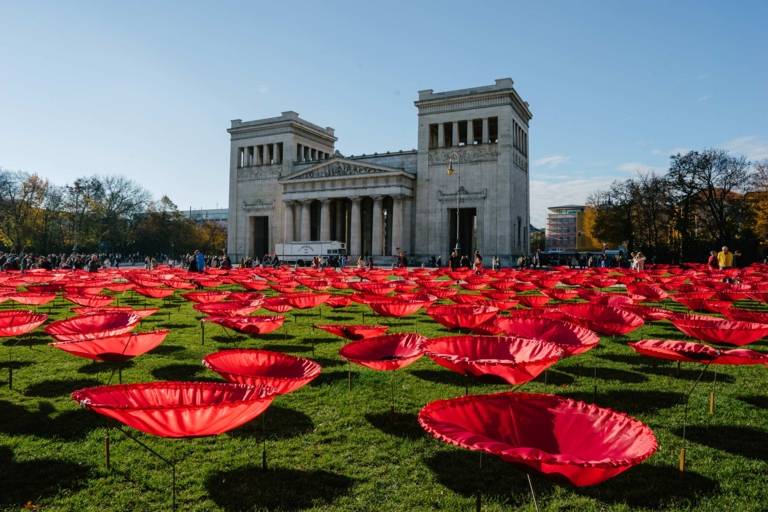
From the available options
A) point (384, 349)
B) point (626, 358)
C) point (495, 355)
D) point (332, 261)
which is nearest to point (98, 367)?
point (384, 349)

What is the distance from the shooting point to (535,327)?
6.70 m

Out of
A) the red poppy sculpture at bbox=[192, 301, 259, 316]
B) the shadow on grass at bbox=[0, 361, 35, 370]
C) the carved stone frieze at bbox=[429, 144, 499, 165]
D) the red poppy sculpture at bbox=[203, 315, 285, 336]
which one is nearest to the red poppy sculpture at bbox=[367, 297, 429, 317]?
the red poppy sculpture at bbox=[203, 315, 285, 336]

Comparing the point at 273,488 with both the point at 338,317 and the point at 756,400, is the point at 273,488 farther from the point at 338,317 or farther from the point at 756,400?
the point at 338,317

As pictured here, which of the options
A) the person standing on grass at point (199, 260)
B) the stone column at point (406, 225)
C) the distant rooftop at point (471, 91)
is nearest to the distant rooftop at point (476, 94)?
the distant rooftop at point (471, 91)

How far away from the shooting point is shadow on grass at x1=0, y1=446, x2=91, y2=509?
12.6 feet

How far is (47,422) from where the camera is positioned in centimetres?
536

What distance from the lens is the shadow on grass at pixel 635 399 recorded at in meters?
5.95

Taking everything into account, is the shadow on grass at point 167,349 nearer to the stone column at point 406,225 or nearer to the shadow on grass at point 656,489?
the shadow on grass at point 656,489

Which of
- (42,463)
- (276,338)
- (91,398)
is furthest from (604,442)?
(276,338)

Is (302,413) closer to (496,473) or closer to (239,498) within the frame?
(239,498)

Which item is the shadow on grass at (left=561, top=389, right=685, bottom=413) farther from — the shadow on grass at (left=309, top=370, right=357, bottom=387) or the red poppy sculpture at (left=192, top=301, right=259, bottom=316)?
the red poppy sculpture at (left=192, top=301, right=259, bottom=316)

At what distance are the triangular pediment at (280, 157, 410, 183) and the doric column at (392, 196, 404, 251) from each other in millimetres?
3408

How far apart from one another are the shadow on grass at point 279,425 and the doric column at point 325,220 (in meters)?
57.9

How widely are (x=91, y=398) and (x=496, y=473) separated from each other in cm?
312
